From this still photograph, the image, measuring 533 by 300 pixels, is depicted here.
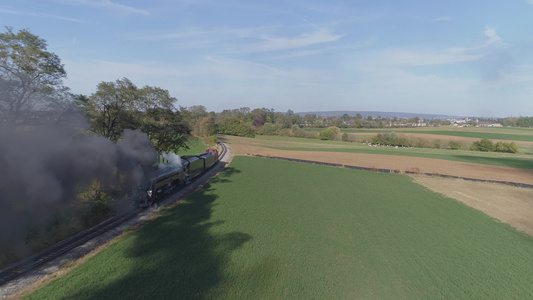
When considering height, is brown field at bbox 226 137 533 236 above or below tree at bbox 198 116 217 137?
below

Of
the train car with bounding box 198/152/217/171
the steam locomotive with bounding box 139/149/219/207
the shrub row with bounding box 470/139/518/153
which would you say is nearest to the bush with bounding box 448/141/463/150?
the shrub row with bounding box 470/139/518/153

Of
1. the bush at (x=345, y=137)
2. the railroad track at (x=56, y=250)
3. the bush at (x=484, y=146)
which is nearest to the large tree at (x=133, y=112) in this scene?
the railroad track at (x=56, y=250)

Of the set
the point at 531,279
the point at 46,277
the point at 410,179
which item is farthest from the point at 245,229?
the point at 410,179

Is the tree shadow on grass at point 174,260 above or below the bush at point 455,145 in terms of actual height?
below

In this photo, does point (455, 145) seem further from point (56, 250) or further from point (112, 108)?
point (56, 250)

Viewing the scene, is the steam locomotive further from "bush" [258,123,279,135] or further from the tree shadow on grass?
"bush" [258,123,279,135]

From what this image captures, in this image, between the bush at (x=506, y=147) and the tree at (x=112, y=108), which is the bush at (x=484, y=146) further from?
the tree at (x=112, y=108)
